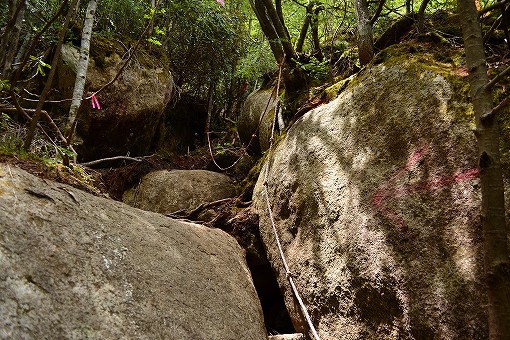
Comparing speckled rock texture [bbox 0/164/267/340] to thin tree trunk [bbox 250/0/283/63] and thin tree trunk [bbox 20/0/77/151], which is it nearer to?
thin tree trunk [bbox 20/0/77/151]

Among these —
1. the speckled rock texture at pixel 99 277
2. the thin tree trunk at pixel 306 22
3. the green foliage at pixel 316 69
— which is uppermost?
the thin tree trunk at pixel 306 22

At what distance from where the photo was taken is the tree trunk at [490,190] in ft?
4.93

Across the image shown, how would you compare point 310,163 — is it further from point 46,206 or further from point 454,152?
point 46,206

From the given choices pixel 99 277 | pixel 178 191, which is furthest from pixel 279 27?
pixel 99 277

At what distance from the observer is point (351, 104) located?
10.4 feet

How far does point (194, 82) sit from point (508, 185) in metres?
9.12

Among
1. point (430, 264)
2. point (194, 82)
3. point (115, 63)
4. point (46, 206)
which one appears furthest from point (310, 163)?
point (194, 82)

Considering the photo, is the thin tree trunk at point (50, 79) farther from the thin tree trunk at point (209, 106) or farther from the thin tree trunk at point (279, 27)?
the thin tree trunk at point (209, 106)

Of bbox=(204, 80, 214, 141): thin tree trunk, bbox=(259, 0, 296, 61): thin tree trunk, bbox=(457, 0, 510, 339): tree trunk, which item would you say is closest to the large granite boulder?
bbox=(204, 80, 214, 141): thin tree trunk

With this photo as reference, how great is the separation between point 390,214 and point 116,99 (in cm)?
600

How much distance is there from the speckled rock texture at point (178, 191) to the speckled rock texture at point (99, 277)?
2786 millimetres

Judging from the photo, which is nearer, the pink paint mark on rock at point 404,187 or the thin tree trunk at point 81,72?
the pink paint mark on rock at point 404,187

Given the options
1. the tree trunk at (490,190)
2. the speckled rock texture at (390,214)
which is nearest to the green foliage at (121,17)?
the speckled rock texture at (390,214)

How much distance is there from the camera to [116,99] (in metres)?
6.84
